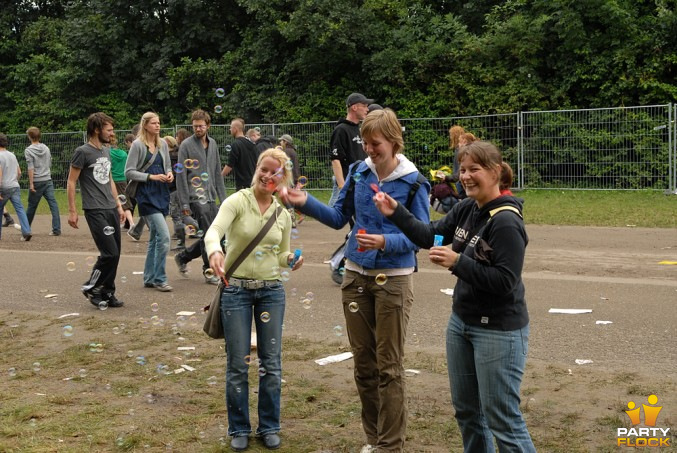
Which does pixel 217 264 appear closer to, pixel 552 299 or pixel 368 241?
pixel 368 241

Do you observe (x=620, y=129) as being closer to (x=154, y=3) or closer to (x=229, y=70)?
(x=229, y=70)

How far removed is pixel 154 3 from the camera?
103ft

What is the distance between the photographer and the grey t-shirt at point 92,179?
8398 millimetres

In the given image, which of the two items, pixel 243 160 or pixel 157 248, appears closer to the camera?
pixel 157 248

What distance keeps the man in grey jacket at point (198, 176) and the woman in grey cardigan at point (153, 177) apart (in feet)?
0.98

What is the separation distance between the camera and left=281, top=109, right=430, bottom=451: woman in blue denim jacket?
435 centimetres

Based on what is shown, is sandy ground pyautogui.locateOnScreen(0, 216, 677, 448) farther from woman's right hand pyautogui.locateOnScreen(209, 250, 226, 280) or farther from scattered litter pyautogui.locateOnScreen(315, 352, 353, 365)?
woman's right hand pyautogui.locateOnScreen(209, 250, 226, 280)

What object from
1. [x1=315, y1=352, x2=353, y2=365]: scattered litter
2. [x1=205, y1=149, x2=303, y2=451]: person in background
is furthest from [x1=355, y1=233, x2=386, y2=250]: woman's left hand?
[x1=315, y1=352, x2=353, y2=365]: scattered litter

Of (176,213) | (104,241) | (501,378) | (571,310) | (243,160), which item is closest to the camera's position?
(501,378)

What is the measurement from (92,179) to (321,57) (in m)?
18.6

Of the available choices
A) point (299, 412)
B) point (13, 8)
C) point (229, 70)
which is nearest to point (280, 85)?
point (229, 70)

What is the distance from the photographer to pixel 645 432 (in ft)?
15.5

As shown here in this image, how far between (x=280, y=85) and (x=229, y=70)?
2386mm

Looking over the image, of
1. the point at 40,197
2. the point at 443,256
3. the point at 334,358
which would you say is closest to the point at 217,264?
the point at 443,256
